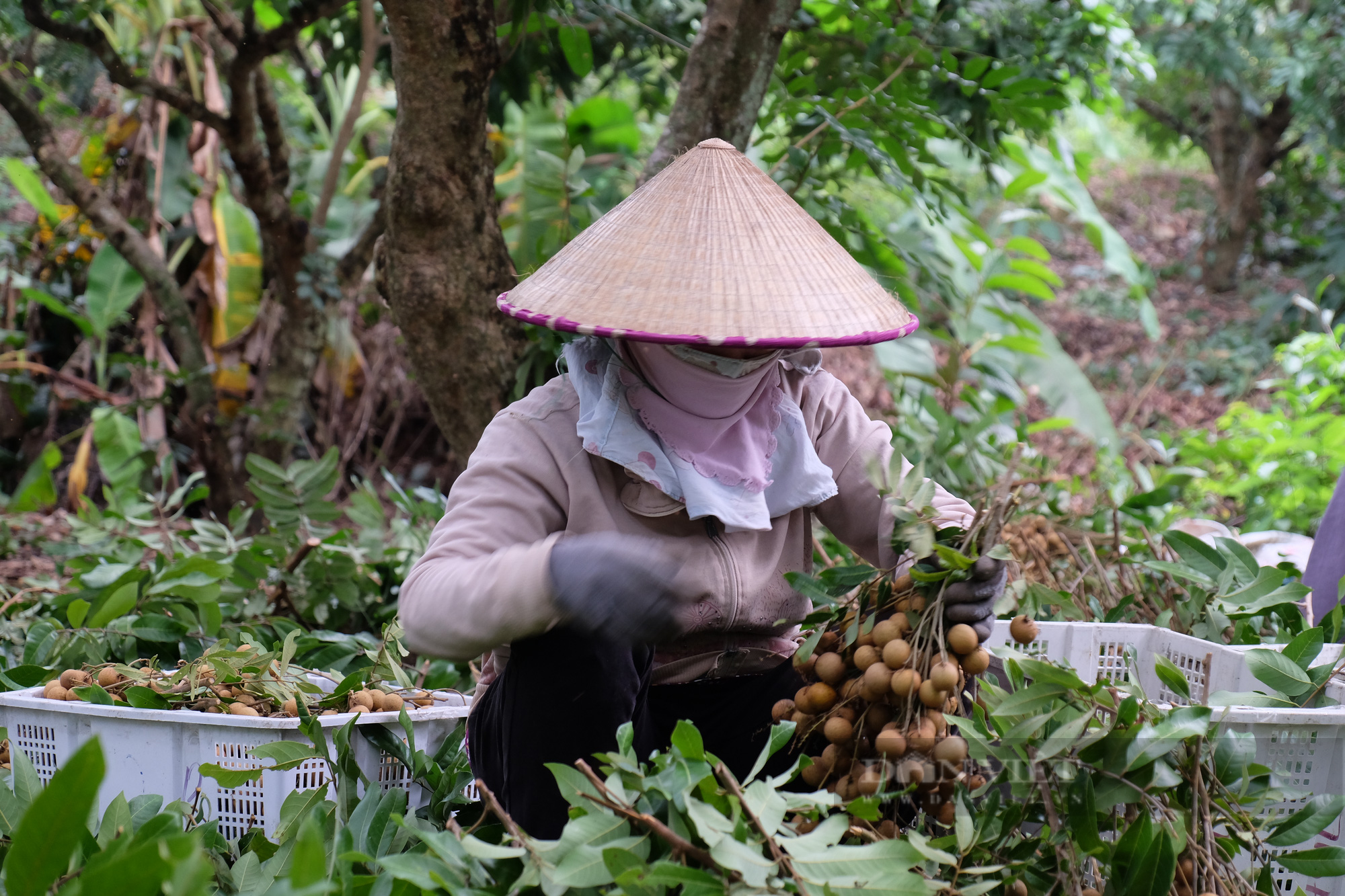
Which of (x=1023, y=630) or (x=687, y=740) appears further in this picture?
(x=1023, y=630)

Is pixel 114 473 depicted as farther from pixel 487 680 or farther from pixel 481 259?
pixel 487 680

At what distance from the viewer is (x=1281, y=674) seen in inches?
51.7

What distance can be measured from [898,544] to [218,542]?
1.76 meters

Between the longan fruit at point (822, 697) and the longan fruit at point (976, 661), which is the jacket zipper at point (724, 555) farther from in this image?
the longan fruit at point (976, 661)

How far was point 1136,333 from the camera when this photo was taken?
645 cm

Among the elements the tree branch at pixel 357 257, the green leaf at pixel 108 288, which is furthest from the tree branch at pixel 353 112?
the green leaf at pixel 108 288

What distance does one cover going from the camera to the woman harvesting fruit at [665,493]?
111 centimetres

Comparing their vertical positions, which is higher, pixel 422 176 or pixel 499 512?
pixel 422 176

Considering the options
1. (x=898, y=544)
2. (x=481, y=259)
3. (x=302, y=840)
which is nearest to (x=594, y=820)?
(x=302, y=840)

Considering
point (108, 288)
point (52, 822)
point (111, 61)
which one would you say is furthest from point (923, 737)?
point (108, 288)

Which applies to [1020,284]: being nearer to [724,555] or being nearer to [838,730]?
[724,555]

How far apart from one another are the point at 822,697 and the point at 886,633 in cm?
11

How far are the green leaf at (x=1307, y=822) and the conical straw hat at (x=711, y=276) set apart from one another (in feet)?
2.16

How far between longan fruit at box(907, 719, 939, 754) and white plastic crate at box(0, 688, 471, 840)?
672mm
